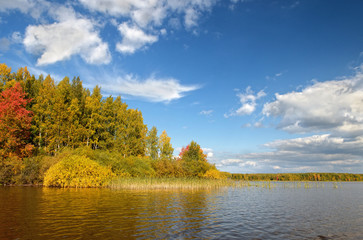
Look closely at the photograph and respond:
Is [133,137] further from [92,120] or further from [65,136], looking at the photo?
[65,136]

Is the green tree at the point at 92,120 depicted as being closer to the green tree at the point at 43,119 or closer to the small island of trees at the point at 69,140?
the small island of trees at the point at 69,140

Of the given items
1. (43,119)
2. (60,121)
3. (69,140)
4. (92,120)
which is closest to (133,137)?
(92,120)

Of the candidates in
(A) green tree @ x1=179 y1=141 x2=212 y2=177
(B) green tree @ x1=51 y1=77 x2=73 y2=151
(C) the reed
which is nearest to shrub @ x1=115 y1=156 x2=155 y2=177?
(C) the reed

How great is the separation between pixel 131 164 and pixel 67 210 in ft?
100

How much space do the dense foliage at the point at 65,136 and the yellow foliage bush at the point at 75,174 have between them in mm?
144

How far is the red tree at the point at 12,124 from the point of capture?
40562mm

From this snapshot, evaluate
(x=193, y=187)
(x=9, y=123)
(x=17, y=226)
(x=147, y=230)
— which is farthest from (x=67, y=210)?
(x=9, y=123)

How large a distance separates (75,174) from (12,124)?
1684 cm

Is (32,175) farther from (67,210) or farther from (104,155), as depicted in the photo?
(67,210)

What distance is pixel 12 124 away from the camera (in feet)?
137

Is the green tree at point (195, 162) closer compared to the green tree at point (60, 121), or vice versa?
the green tree at point (60, 121)

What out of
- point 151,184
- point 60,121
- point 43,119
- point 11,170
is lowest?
point 151,184

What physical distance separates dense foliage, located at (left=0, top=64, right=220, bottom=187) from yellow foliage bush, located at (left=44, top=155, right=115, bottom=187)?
14 cm

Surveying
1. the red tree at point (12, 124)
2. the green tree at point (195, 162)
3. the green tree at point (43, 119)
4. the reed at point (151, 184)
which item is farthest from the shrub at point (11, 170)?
the green tree at point (195, 162)
